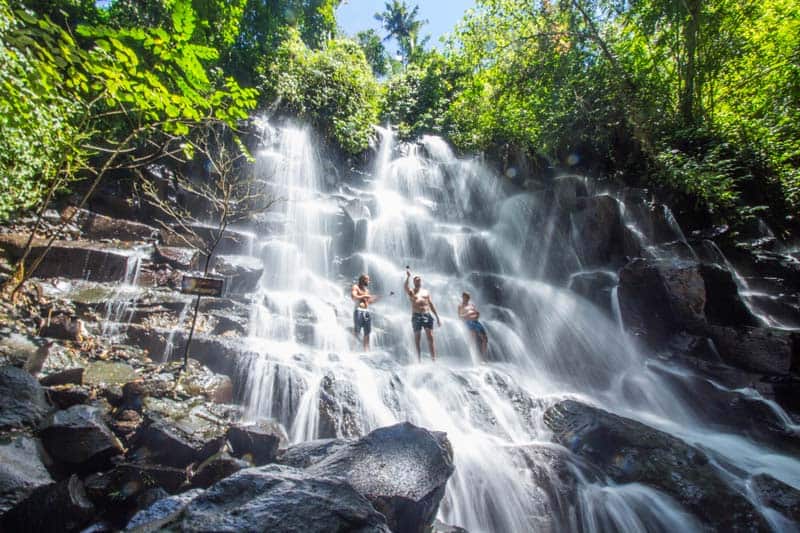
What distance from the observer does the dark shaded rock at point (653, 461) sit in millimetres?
4195

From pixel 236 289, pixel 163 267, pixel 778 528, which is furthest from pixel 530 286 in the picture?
pixel 163 267

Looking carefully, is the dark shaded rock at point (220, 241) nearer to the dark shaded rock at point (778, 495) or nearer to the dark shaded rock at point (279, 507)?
the dark shaded rock at point (279, 507)

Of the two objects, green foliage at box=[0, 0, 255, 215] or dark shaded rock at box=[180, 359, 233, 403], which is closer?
green foliage at box=[0, 0, 255, 215]

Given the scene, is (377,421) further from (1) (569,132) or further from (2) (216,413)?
(1) (569,132)

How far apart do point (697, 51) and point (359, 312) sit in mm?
16617

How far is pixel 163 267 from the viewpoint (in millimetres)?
8875

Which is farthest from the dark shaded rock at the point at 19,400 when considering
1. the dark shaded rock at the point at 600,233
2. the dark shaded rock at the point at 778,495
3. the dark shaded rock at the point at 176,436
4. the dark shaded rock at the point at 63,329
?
the dark shaded rock at the point at 600,233

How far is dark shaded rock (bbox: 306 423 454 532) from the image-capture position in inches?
124

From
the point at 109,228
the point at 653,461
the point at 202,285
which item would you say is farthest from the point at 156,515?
the point at 109,228

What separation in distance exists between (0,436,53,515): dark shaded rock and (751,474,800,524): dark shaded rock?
784 centimetres

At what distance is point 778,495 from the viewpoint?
4430 millimetres

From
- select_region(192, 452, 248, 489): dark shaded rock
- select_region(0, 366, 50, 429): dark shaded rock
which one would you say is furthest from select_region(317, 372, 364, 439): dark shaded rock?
select_region(0, 366, 50, 429): dark shaded rock

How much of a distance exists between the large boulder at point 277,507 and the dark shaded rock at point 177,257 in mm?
7820

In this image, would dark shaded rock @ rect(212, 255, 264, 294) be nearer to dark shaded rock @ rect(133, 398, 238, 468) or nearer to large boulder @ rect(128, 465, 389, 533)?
dark shaded rock @ rect(133, 398, 238, 468)
